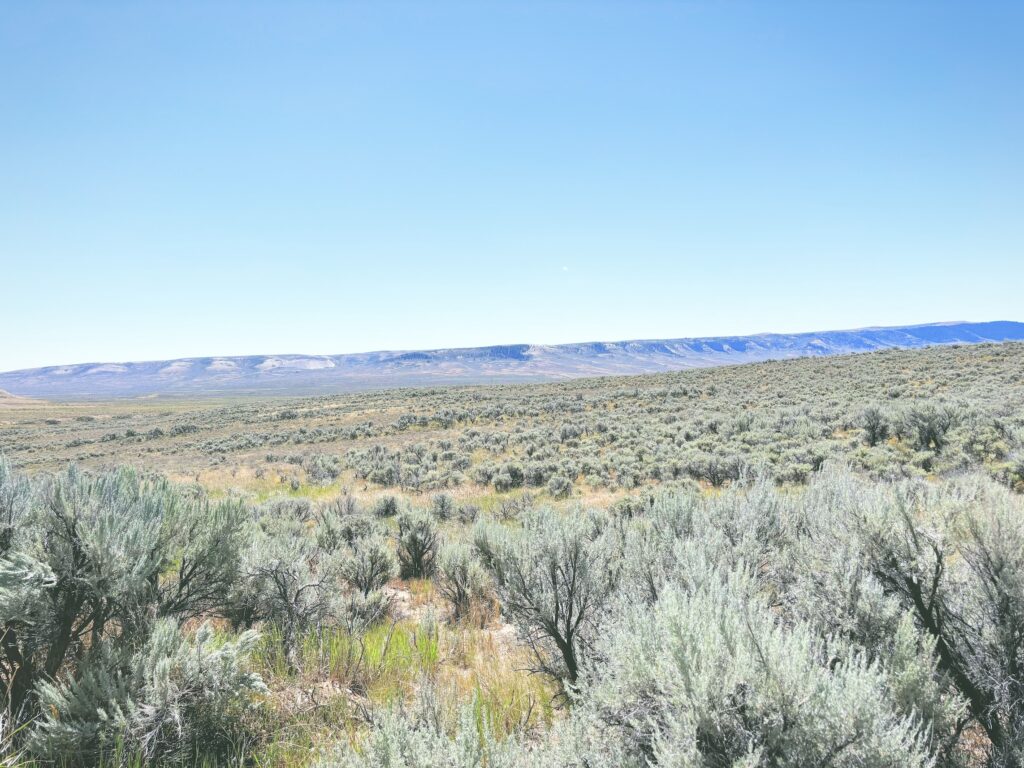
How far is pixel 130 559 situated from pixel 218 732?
1.20 metres

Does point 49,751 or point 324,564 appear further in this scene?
point 324,564

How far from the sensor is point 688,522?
16.8ft

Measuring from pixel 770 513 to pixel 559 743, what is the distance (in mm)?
3864

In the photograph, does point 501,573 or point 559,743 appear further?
point 501,573

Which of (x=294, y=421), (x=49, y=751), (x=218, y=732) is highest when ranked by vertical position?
(x=49, y=751)

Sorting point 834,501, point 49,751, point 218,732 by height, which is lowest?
point 218,732

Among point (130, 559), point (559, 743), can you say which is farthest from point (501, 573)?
point (130, 559)

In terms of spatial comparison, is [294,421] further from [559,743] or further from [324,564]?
[559,743]

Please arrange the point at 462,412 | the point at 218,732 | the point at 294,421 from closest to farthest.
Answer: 1. the point at 218,732
2. the point at 462,412
3. the point at 294,421

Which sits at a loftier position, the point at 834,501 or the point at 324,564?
the point at 834,501

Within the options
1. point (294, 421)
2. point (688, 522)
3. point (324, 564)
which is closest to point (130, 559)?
point (324, 564)

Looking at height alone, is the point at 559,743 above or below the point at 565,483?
above

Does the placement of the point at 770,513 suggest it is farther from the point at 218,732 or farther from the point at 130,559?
the point at 130,559

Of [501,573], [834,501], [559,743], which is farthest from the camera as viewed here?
[501,573]
